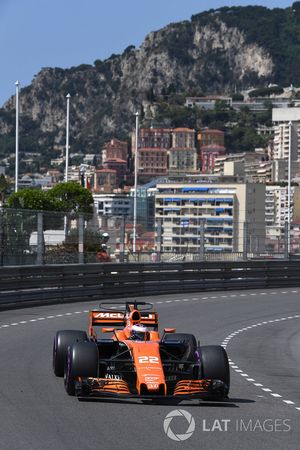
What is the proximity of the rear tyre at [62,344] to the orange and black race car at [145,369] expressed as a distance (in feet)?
2.18

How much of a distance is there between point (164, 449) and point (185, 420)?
1.58 m

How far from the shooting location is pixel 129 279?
1287 inches

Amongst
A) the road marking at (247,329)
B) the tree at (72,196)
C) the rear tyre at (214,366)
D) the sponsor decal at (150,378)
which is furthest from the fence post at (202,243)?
the tree at (72,196)

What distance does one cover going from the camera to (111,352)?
13.9m

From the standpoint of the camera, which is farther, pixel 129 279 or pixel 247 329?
pixel 129 279

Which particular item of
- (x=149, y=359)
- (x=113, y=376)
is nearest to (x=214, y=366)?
(x=149, y=359)

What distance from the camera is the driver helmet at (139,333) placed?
45.6 feet

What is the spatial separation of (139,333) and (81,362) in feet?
3.87

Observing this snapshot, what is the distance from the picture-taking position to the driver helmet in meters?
13.9

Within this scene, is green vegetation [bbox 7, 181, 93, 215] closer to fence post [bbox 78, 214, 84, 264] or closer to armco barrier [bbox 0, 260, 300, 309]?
armco barrier [bbox 0, 260, 300, 309]

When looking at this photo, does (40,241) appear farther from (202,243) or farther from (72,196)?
(72,196)

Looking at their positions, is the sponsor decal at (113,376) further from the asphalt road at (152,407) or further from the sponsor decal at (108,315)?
the sponsor decal at (108,315)

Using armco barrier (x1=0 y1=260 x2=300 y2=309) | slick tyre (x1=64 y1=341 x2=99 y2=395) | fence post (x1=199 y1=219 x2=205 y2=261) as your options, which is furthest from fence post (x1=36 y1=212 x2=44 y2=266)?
slick tyre (x1=64 y1=341 x2=99 y2=395)

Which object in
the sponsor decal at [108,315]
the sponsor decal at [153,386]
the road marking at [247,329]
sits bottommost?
the road marking at [247,329]
